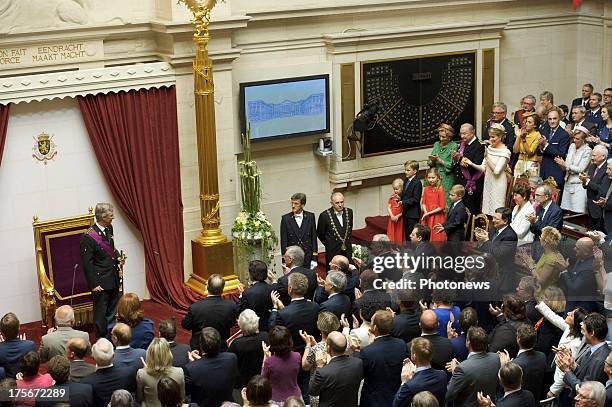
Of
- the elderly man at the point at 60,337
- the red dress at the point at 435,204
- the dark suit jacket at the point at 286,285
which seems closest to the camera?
the elderly man at the point at 60,337

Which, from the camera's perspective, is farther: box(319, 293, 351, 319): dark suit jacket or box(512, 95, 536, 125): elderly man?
box(512, 95, 536, 125): elderly man

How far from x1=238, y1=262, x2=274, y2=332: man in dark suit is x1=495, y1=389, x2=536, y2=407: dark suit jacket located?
8.83 feet

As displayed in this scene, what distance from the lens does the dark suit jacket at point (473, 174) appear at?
12.1 meters

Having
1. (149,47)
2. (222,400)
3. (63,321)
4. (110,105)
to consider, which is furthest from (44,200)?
(222,400)

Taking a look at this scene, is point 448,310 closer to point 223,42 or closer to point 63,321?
point 63,321

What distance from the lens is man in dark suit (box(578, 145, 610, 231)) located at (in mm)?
10961

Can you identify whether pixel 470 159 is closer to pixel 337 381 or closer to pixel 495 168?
pixel 495 168

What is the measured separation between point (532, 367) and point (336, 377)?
148 cm

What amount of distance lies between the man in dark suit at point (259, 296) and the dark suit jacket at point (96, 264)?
6.89ft

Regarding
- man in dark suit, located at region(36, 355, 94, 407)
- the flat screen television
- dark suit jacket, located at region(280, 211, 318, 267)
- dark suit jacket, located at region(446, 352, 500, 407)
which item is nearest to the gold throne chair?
dark suit jacket, located at region(280, 211, 318, 267)

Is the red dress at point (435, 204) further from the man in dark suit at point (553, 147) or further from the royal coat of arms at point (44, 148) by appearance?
the royal coat of arms at point (44, 148)

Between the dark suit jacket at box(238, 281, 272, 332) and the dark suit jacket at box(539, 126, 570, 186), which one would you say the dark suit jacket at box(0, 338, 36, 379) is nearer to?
the dark suit jacket at box(238, 281, 272, 332)

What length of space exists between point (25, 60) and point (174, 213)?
8.26 feet

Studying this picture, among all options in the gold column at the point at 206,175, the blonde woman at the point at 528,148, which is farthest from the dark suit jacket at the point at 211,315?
the blonde woman at the point at 528,148
